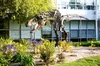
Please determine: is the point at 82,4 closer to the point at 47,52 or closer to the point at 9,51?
the point at 9,51

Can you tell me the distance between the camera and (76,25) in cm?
3556

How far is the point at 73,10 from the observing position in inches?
1379

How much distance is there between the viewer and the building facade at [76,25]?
112ft

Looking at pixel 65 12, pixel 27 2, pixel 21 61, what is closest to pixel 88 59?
pixel 21 61

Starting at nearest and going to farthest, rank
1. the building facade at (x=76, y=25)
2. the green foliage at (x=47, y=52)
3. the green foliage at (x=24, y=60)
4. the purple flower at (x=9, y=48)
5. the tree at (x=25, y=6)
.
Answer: the green foliage at (x=24, y=60)
the green foliage at (x=47, y=52)
the purple flower at (x=9, y=48)
the tree at (x=25, y=6)
the building facade at (x=76, y=25)

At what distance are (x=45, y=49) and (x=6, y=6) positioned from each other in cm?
736

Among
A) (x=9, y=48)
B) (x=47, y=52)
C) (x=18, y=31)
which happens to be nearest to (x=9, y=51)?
(x=9, y=48)

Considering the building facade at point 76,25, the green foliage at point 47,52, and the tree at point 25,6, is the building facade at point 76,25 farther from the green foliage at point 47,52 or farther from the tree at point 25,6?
the green foliage at point 47,52

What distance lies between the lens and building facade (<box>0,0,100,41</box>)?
112 feet

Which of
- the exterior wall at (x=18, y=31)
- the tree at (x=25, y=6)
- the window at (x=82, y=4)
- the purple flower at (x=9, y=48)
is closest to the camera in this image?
the purple flower at (x=9, y=48)

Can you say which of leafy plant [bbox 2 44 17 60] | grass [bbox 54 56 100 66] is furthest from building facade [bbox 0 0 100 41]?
leafy plant [bbox 2 44 17 60]

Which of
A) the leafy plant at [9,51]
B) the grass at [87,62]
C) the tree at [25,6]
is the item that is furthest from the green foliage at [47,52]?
the tree at [25,6]

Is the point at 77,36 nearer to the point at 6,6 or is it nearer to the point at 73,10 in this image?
the point at 73,10

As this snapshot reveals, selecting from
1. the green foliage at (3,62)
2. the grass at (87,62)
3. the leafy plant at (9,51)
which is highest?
the leafy plant at (9,51)
